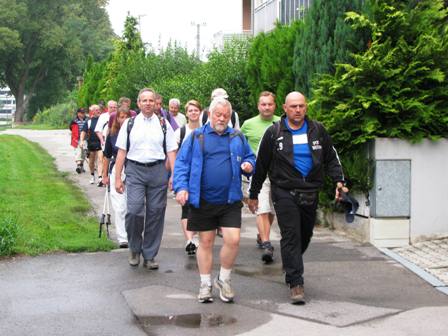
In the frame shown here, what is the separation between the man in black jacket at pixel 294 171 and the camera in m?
7.35

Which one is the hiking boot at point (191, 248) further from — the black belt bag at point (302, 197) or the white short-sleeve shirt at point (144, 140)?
the black belt bag at point (302, 197)

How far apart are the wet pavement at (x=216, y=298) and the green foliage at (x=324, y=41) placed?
260 cm

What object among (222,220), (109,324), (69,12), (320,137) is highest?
(69,12)

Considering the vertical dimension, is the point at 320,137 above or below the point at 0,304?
above

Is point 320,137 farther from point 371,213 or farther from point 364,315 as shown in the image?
point 371,213

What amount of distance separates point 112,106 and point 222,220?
25.4 ft

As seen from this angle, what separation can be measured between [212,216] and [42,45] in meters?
70.6

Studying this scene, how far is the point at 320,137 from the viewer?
7453mm

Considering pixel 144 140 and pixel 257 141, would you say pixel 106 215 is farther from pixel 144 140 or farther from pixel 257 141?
pixel 257 141

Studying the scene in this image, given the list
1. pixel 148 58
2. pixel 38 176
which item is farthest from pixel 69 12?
pixel 38 176

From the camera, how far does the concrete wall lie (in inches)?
393

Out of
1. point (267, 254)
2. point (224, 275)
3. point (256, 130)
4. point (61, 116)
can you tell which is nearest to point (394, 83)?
point (256, 130)

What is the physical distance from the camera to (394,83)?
1001 cm

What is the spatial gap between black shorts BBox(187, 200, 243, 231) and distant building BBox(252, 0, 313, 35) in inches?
617
